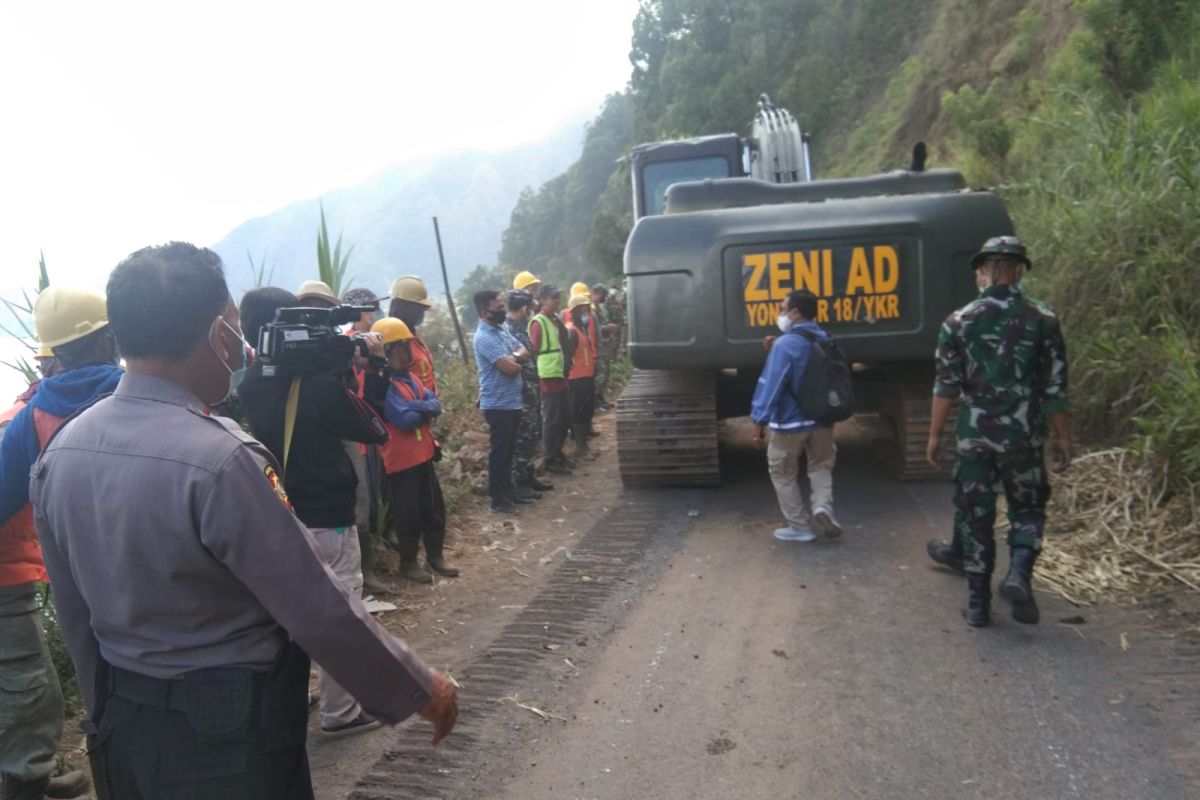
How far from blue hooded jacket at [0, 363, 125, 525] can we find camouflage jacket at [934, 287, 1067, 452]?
348cm

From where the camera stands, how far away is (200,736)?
66.2 inches

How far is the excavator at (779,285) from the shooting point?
584 cm

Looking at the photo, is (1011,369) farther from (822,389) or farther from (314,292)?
(314,292)

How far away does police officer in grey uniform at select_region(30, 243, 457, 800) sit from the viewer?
167 centimetres

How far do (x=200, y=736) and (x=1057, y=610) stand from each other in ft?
12.5

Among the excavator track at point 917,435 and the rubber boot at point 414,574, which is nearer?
the rubber boot at point 414,574

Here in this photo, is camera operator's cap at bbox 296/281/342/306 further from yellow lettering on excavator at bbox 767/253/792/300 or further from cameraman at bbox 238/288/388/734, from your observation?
yellow lettering on excavator at bbox 767/253/792/300

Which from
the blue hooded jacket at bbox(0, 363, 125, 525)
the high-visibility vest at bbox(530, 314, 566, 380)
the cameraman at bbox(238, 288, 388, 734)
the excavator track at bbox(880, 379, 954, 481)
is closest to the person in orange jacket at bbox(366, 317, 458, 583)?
the cameraman at bbox(238, 288, 388, 734)

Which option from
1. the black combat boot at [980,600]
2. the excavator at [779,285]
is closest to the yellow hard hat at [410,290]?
the excavator at [779,285]

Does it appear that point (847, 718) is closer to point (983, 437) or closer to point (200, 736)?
point (983, 437)

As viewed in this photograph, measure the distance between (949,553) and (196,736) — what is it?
13.1ft

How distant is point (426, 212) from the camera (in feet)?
535

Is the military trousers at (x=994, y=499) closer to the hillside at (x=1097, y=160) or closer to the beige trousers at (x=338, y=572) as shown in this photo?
the hillside at (x=1097, y=160)

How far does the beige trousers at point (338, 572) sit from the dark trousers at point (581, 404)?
198 inches
